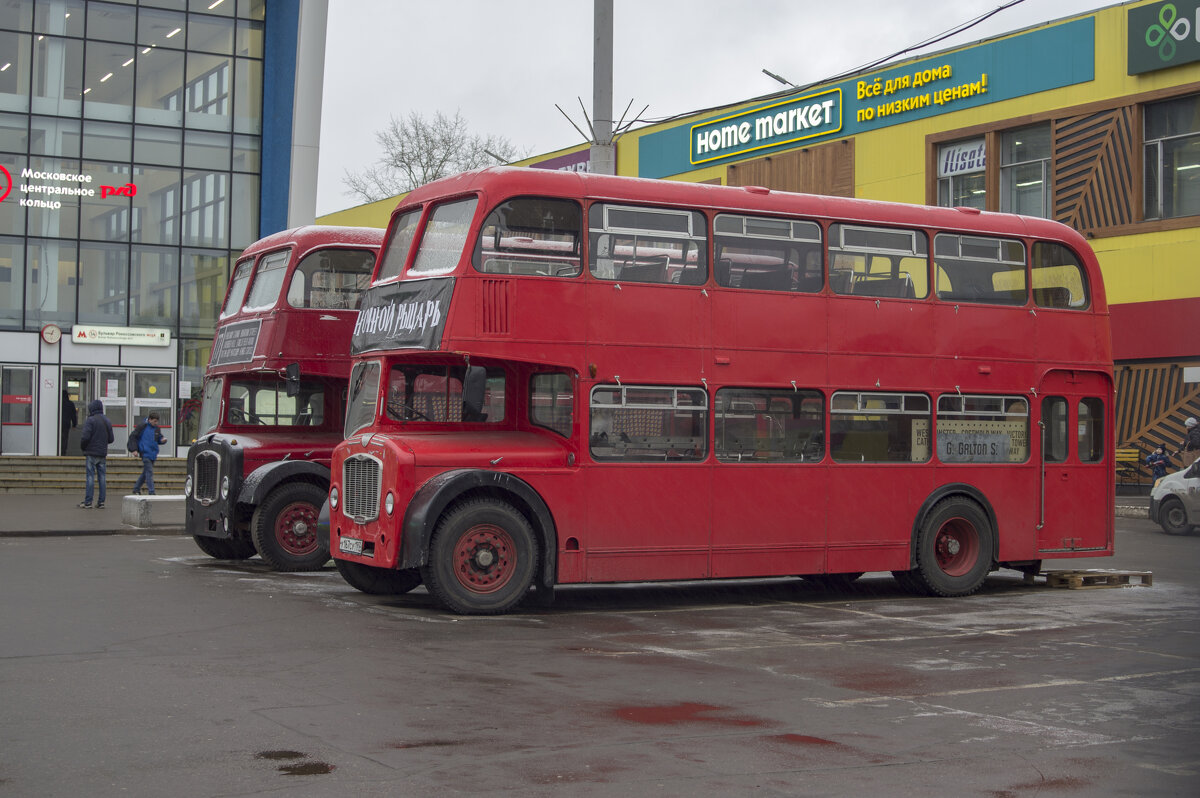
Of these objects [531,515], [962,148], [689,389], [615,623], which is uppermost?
[962,148]

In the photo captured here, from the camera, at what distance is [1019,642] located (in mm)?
11297

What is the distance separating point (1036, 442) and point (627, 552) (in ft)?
17.3

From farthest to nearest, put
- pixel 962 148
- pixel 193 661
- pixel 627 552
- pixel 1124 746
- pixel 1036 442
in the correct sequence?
pixel 962 148
pixel 1036 442
pixel 627 552
pixel 193 661
pixel 1124 746

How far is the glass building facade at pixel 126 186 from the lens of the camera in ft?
124

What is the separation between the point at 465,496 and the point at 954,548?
568 cm

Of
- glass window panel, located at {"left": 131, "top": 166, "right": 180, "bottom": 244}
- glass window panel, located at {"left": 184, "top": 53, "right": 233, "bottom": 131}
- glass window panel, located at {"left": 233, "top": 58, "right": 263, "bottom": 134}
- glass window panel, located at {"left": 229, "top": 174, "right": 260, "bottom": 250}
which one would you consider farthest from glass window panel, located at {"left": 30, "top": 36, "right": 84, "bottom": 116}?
glass window panel, located at {"left": 229, "top": 174, "right": 260, "bottom": 250}

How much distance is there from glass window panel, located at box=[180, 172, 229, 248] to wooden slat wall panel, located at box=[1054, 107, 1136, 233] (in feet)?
74.7

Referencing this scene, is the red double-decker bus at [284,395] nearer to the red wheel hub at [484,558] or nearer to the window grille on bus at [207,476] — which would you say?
the window grille on bus at [207,476]

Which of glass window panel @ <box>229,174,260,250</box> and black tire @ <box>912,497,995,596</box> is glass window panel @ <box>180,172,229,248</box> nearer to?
glass window panel @ <box>229,174,260,250</box>

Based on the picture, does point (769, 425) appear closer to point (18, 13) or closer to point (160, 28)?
point (160, 28)

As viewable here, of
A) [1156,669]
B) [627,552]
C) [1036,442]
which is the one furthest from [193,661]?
[1036,442]

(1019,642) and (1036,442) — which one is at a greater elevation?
(1036,442)

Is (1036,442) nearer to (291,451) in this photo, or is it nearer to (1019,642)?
(1019,642)

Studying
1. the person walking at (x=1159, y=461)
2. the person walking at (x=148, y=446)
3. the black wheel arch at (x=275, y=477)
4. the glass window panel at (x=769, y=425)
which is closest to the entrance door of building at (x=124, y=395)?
the person walking at (x=148, y=446)
